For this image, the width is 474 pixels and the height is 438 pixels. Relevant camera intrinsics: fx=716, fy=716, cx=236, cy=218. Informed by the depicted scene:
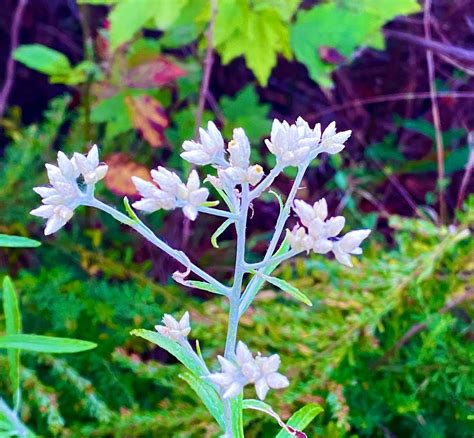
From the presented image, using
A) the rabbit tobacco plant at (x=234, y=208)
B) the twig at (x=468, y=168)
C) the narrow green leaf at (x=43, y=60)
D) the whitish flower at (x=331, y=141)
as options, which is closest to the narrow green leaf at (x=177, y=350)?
the rabbit tobacco plant at (x=234, y=208)

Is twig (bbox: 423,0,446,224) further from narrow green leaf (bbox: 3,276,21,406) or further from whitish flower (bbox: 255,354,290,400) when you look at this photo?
whitish flower (bbox: 255,354,290,400)

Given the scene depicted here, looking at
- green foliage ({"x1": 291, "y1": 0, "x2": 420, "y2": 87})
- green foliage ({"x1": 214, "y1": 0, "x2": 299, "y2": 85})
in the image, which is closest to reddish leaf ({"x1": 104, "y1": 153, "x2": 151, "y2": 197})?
green foliage ({"x1": 214, "y1": 0, "x2": 299, "y2": 85})

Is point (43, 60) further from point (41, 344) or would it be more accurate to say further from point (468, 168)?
point (468, 168)

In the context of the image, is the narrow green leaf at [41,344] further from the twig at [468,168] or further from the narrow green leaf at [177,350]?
the twig at [468,168]

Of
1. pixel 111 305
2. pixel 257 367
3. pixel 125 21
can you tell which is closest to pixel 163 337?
pixel 257 367

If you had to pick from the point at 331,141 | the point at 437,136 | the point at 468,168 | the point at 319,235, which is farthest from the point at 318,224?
the point at 437,136

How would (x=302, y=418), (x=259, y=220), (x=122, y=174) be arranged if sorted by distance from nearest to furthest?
(x=302, y=418) < (x=122, y=174) < (x=259, y=220)
